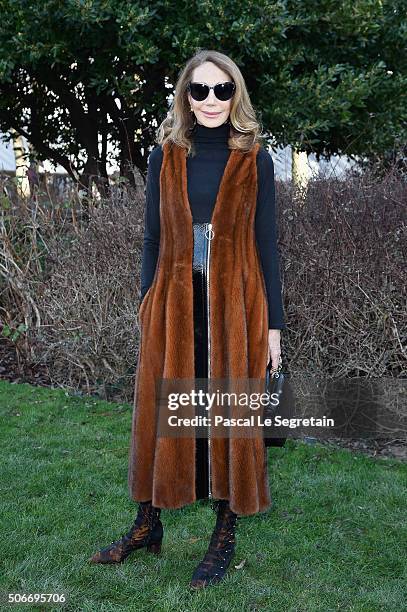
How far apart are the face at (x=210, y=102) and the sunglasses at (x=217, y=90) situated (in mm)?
11

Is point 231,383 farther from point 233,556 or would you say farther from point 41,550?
point 41,550

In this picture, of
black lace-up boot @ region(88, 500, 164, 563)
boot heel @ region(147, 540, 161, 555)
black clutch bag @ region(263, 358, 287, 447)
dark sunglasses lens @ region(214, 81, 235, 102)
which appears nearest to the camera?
dark sunglasses lens @ region(214, 81, 235, 102)

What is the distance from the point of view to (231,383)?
2641 millimetres

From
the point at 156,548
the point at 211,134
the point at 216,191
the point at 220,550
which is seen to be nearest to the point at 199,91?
the point at 211,134

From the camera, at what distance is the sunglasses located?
2600 millimetres

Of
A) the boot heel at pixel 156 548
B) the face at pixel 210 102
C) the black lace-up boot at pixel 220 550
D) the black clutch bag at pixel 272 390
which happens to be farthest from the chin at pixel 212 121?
the boot heel at pixel 156 548

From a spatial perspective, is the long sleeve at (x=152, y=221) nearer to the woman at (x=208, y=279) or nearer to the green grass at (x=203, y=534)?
the woman at (x=208, y=279)

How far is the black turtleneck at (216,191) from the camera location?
2.63 meters

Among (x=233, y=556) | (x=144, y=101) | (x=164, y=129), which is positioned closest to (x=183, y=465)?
(x=233, y=556)

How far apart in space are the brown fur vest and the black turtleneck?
32mm

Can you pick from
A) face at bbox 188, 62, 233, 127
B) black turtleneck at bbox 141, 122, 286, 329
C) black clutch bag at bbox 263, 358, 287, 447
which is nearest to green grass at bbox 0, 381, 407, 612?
black clutch bag at bbox 263, 358, 287, 447

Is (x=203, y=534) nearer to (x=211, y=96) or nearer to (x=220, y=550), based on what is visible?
(x=220, y=550)

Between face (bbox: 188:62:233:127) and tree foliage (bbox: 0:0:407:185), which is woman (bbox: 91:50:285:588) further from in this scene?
tree foliage (bbox: 0:0:407:185)

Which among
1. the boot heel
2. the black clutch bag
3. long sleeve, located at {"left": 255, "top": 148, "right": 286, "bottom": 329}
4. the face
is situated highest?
the face
